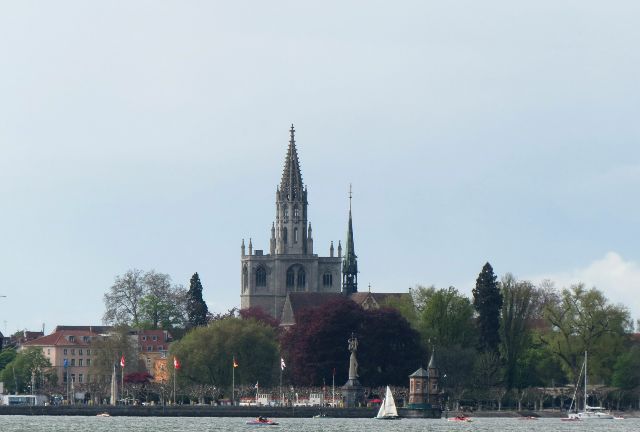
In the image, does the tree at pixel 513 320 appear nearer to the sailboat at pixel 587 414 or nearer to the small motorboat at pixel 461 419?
the sailboat at pixel 587 414

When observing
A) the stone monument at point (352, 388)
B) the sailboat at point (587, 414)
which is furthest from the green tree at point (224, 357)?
the sailboat at point (587, 414)

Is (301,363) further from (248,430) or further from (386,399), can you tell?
(248,430)

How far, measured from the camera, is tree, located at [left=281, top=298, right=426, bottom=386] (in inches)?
7569

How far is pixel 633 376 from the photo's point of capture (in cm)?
19838

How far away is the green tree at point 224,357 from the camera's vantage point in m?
194

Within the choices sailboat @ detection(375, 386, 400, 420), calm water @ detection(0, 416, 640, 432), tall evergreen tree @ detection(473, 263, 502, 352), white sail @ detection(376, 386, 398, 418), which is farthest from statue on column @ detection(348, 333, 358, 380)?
tall evergreen tree @ detection(473, 263, 502, 352)

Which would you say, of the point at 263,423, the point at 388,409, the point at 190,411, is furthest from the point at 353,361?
the point at 263,423

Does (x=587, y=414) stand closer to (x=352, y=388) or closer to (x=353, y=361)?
(x=352, y=388)

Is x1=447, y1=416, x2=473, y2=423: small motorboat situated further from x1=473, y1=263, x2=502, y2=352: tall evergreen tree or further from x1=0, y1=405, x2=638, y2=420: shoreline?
x1=473, y1=263, x2=502, y2=352: tall evergreen tree

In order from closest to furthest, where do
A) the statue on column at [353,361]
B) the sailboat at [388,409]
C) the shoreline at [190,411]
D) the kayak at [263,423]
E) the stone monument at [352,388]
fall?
the kayak at [263,423] → the sailboat at [388,409] → the shoreline at [190,411] → the statue on column at [353,361] → the stone monument at [352,388]

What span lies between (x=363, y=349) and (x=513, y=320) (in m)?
15.6

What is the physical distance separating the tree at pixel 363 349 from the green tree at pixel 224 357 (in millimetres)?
3449

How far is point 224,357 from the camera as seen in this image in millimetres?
193625

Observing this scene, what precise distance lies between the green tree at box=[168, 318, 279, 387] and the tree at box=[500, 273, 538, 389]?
77.2ft
